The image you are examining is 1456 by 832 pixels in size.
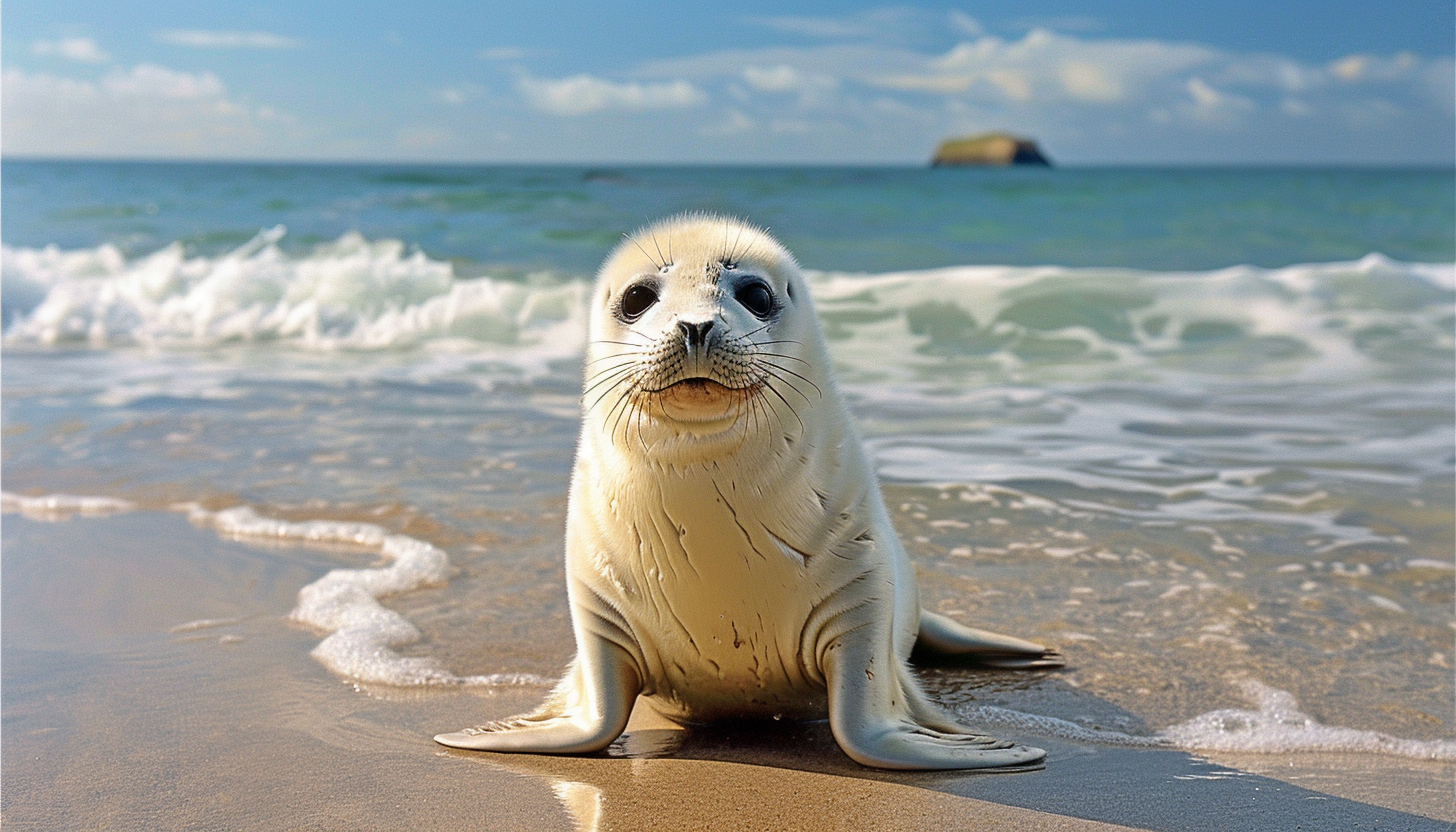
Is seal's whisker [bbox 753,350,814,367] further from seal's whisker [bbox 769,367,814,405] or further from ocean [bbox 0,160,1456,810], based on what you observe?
ocean [bbox 0,160,1456,810]

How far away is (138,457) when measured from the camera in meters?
6.57

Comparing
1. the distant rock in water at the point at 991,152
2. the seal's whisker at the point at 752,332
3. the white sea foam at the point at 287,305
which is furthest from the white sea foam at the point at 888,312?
the distant rock in water at the point at 991,152

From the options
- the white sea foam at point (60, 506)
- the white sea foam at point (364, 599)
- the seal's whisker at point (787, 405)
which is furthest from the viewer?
the white sea foam at point (60, 506)

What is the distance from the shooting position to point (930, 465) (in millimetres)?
6305

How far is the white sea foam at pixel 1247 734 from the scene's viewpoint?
3219 millimetres

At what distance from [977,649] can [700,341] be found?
168cm

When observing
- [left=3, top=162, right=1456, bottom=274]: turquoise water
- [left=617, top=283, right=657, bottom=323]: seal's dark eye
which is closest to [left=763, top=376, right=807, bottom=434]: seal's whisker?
[left=617, top=283, right=657, bottom=323]: seal's dark eye

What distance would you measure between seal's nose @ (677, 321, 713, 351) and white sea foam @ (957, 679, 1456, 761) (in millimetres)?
1440

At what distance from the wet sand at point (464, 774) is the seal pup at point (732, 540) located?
0.10 metres

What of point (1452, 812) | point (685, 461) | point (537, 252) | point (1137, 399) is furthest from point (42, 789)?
point (537, 252)

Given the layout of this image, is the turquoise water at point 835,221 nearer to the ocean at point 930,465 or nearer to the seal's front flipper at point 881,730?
the ocean at point 930,465

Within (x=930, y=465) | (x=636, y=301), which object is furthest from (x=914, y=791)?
(x=930, y=465)

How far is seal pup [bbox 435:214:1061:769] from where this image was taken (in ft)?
9.25

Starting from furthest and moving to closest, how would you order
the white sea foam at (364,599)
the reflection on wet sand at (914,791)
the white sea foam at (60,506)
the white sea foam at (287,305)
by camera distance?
the white sea foam at (287,305)
the white sea foam at (60,506)
the white sea foam at (364,599)
the reflection on wet sand at (914,791)
